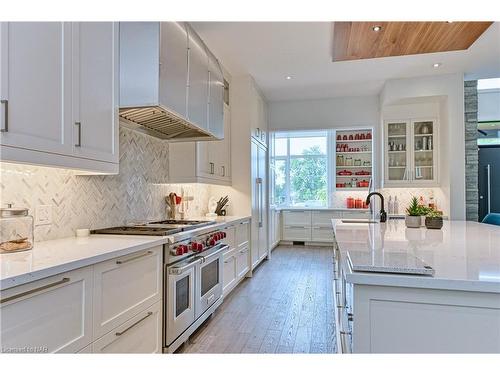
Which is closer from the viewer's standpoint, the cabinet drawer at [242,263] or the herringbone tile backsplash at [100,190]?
the herringbone tile backsplash at [100,190]

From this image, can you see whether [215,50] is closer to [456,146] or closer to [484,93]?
[456,146]

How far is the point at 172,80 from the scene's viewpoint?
7.64ft

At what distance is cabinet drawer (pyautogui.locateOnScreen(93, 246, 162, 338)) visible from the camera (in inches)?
58.8

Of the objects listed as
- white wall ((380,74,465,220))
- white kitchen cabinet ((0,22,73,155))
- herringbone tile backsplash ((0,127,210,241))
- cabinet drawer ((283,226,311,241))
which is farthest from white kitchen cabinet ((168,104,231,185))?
cabinet drawer ((283,226,311,241))

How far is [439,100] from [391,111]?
27.6 inches

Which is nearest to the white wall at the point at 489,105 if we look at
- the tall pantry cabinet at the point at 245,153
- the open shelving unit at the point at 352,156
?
the open shelving unit at the point at 352,156

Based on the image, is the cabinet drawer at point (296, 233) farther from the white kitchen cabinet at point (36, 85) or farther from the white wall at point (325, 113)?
the white kitchen cabinet at point (36, 85)

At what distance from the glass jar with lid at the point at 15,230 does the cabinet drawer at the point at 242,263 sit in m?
2.52

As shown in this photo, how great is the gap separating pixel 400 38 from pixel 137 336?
3.61m

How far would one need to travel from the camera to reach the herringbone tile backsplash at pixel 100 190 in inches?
67.7

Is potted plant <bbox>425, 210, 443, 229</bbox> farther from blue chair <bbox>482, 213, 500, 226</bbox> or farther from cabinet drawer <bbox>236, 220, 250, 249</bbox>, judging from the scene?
cabinet drawer <bbox>236, 220, 250, 249</bbox>

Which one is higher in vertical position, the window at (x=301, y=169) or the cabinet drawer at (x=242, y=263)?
the window at (x=301, y=169)

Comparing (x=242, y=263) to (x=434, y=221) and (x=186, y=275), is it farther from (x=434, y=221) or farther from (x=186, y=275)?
(x=434, y=221)
